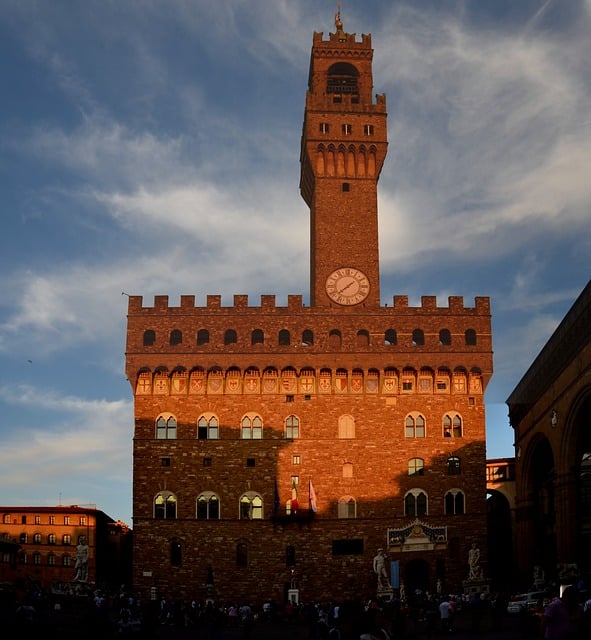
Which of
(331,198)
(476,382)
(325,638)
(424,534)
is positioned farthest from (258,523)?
(325,638)

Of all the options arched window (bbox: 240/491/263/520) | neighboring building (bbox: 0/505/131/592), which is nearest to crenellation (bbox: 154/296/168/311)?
arched window (bbox: 240/491/263/520)

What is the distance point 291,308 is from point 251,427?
22.5 feet

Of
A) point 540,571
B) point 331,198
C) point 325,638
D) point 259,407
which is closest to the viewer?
point 325,638

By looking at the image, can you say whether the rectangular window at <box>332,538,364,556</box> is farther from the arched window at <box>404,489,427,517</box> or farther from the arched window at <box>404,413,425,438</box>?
the arched window at <box>404,413,425,438</box>

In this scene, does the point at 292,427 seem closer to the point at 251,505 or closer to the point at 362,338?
the point at 251,505

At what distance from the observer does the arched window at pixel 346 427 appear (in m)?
51.7

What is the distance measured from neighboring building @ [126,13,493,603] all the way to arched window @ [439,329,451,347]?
0.35ft

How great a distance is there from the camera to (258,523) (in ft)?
166

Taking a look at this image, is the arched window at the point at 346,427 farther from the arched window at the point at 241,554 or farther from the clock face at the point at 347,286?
the arched window at the point at 241,554

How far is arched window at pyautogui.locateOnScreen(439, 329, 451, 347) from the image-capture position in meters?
52.8

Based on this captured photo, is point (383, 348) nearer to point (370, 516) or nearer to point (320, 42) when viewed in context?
point (370, 516)

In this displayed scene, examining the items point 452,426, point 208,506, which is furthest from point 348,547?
point 452,426

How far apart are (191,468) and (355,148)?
20.8 metres

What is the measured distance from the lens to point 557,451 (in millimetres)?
43000
